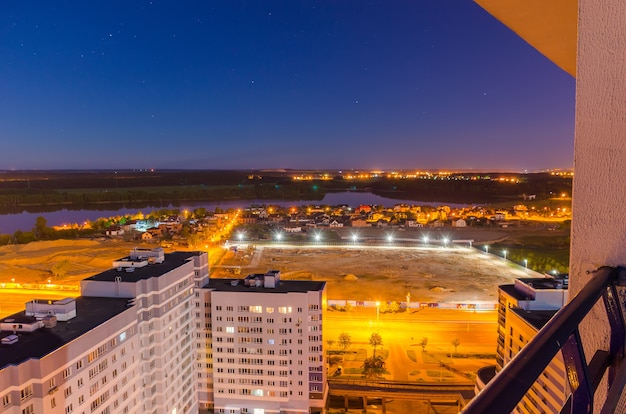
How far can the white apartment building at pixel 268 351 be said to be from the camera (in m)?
5.83

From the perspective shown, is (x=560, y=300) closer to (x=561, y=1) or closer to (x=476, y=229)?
(x=561, y=1)

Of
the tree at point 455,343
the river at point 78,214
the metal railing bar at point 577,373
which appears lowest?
the tree at point 455,343

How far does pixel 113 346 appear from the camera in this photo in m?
4.13

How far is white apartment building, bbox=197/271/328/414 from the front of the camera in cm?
583

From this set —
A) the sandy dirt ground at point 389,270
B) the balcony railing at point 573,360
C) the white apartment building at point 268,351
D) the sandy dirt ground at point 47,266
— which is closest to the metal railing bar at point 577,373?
the balcony railing at point 573,360

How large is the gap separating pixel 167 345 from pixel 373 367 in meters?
3.08

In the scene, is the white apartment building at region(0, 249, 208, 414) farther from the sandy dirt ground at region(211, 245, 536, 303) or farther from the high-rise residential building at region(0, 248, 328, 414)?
the sandy dirt ground at region(211, 245, 536, 303)

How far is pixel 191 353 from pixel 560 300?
16.0ft

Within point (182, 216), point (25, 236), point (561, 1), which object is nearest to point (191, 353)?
point (561, 1)

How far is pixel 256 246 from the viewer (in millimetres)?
16234

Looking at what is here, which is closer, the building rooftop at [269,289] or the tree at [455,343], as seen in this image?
the building rooftop at [269,289]

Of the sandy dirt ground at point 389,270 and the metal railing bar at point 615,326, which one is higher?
the metal railing bar at point 615,326

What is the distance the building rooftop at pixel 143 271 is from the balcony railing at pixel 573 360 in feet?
16.3

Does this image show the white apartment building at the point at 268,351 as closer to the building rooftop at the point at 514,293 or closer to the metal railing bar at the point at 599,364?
the building rooftop at the point at 514,293
